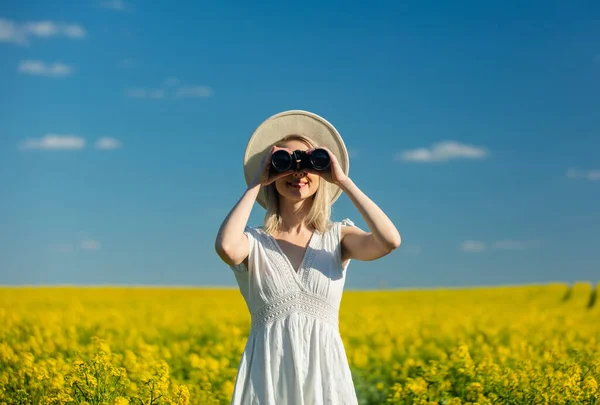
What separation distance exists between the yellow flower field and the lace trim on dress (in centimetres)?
115

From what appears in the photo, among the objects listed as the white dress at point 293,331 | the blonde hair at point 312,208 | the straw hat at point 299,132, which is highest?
the straw hat at point 299,132

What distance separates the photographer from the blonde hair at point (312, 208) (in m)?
3.95

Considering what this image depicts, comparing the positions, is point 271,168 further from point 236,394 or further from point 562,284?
point 562,284

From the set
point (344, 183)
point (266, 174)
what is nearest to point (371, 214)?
point (344, 183)

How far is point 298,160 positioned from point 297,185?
0.20 meters

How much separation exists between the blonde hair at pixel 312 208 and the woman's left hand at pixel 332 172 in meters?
0.22

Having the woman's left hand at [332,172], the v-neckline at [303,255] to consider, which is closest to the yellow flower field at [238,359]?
the v-neckline at [303,255]

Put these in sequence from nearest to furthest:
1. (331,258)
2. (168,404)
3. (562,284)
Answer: (331,258) → (168,404) → (562,284)

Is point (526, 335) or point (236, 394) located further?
point (526, 335)

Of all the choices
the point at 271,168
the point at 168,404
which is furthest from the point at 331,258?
the point at 168,404

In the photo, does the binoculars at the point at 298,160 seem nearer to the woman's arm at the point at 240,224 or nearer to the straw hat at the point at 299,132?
the woman's arm at the point at 240,224

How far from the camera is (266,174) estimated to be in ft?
12.3

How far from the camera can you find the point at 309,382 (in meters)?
3.59

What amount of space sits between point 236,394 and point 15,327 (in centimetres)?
635
